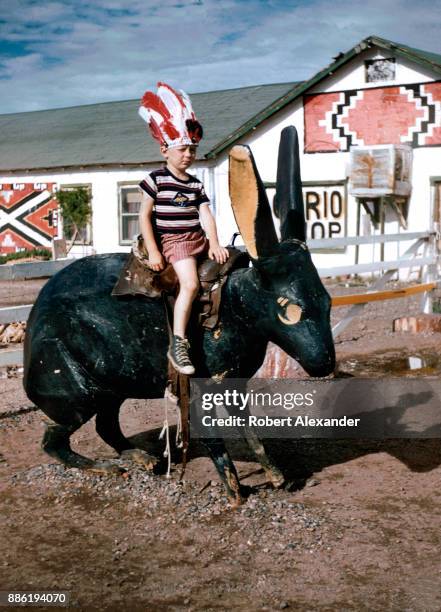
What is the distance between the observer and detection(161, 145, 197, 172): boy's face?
13.7ft

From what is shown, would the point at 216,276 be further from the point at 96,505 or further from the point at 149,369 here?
the point at 96,505

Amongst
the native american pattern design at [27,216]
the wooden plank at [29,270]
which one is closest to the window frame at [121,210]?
the native american pattern design at [27,216]

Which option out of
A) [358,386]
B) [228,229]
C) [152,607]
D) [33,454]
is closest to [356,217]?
[228,229]

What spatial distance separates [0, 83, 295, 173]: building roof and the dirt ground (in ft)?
45.2

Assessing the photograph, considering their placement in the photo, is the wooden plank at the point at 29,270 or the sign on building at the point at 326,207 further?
the sign on building at the point at 326,207

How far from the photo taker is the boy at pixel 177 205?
4117 mm

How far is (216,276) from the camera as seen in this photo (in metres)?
4.21

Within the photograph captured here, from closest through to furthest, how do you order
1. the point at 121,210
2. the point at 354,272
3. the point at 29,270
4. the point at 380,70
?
1. the point at 29,270
2. the point at 354,272
3. the point at 380,70
4. the point at 121,210

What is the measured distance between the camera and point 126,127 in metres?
22.4

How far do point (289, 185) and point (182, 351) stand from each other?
1050mm

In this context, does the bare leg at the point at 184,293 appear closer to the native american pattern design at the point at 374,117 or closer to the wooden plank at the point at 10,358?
the wooden plank at the point at 10,358

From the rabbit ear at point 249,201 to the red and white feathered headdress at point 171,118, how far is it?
1.56 feet

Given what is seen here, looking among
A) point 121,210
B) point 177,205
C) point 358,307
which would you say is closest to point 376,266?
point 358,307

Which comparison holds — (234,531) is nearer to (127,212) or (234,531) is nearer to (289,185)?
(289,185)
